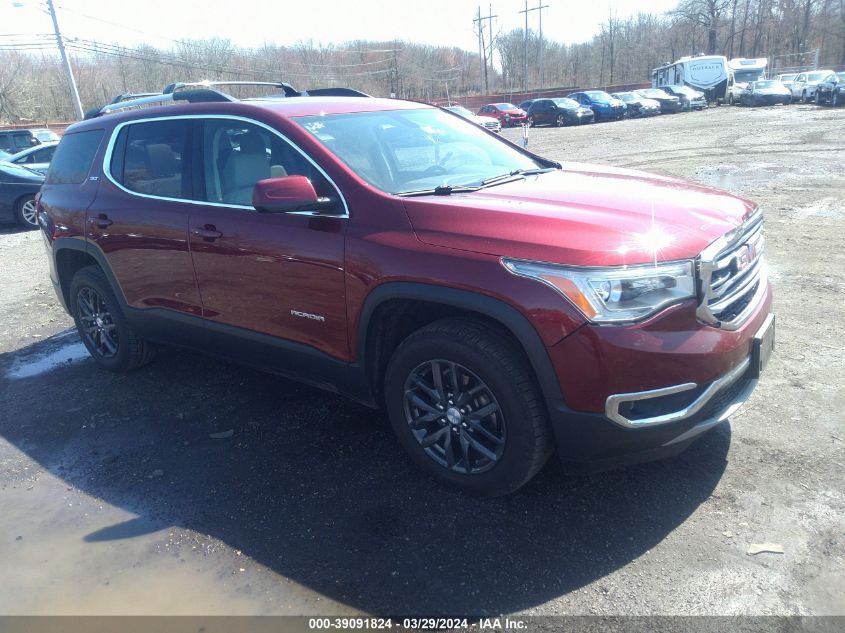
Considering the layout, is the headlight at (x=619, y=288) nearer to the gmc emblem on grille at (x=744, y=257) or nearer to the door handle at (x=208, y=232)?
the gmc emblem on grille at (x=744, y=257)

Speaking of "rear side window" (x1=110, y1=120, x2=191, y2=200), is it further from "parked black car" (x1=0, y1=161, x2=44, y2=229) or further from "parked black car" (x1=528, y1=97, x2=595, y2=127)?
"parked black car" (x1=528, y1=97, x2=595, y2=127)

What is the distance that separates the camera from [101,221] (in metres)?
4.77

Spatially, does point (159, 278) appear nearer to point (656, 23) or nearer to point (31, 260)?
point (31, 260)

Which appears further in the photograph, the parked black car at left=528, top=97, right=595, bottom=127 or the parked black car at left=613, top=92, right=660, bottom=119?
the parked black car at left=613, top=92, right=660, bottom=119

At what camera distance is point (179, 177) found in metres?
4.27

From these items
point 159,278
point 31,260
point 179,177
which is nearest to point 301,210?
point 179,177

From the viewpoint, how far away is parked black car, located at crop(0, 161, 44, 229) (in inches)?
478

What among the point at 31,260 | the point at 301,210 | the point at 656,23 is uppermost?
the point at 656,23

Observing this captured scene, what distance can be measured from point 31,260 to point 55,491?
7.38 meters

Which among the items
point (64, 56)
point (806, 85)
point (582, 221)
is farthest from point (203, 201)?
point (806, 85)

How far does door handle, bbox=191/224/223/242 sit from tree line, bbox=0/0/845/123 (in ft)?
140

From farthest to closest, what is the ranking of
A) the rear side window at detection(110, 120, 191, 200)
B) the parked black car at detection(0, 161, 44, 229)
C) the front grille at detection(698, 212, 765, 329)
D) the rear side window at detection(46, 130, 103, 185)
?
the parked black car at detection(0, 161, 44, 229) < the rear side window at detection(46, 130, 103, 185) < the rear side window at detection(110, 120, 191, 200) < the front grille at detection(698, 212, 765, 329)

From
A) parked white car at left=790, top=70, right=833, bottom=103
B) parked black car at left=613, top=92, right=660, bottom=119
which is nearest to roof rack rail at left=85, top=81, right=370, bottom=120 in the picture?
parked black car at left=613, top=92, right=660, bottom=119

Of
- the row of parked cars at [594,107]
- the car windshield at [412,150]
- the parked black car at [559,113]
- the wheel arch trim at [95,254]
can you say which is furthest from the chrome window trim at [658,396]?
the parked black car at [559,113]
